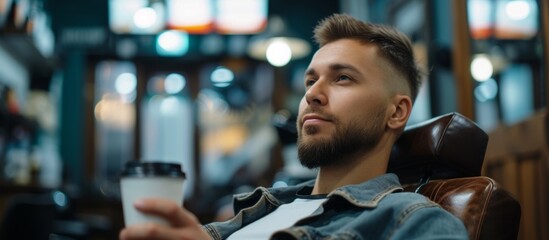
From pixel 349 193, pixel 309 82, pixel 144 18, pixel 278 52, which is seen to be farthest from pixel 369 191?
pixel 144 18

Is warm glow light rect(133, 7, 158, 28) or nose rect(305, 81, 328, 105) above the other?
warm glow light rect(133, 7, 158, 28)

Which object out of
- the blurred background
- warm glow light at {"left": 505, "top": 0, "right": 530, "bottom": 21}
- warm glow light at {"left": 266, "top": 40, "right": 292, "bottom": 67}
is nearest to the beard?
warm glow light at {"left": 505, "top": 0, "right": 530, "bottom": 21}

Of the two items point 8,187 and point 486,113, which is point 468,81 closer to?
point 486,113

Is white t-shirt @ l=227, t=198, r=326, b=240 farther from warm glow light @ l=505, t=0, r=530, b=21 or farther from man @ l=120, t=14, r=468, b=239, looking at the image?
warm glow light @ l=505, t=0, r=530, b=21

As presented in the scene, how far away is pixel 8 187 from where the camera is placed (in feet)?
18.2

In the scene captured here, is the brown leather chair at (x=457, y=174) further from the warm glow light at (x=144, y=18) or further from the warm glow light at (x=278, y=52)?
the warm glow light at (x=144, y=18)

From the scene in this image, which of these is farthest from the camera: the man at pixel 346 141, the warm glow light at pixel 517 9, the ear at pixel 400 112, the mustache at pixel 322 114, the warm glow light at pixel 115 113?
the warm glow light at pixel 115 113

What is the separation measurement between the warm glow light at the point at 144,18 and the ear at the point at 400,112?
22.0 ft

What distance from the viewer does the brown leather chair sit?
154 cm

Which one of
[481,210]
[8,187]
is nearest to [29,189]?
[8,187]

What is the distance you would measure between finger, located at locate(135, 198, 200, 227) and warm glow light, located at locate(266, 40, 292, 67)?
252 inches

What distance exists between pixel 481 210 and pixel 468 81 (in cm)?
224

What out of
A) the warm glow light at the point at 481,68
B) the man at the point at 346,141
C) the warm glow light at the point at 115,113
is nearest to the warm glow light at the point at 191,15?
the warm glow light at the point at 115,113

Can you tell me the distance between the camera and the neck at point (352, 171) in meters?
1.79
